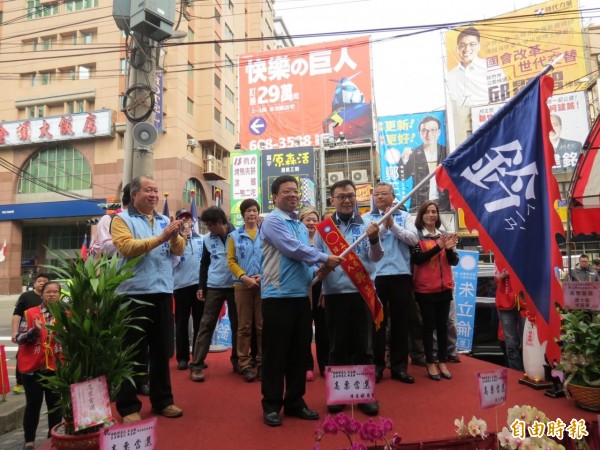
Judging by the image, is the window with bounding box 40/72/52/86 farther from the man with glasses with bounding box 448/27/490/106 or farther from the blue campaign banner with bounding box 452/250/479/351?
the blue campaign banner with bounding box 452/250/479/351

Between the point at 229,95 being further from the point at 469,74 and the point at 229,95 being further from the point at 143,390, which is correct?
the point at 143,390

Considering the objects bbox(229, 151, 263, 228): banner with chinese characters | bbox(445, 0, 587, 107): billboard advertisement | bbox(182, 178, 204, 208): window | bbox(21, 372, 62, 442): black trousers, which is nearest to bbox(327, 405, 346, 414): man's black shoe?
bbox(21, 372, 62, 442): black trousers

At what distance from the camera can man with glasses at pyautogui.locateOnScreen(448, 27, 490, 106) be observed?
66.6ft

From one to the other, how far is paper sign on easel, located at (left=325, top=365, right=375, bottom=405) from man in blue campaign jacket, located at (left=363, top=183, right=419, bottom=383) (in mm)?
1183

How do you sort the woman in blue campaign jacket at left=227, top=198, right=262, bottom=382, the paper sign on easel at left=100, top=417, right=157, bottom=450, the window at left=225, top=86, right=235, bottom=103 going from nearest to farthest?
the paper sign on easel at left=100, top=417, right=157, bottom=450
the woman in blue campaign jacket at left=227, top=198, right=262, bottom=382
the window at left=225, top=86, right=235, bottom=103

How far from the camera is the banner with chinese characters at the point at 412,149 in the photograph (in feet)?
64.5

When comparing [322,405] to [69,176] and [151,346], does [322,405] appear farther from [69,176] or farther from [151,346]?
[69,176]

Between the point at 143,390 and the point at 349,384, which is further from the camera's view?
the point at 143,390

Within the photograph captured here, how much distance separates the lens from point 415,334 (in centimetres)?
430

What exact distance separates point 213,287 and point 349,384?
2079 mm

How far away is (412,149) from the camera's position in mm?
19938

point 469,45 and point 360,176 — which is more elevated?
point 469,45

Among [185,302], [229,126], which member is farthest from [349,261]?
[229,126]

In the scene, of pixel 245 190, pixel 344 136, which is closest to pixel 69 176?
pixel 245 190
